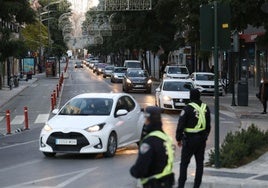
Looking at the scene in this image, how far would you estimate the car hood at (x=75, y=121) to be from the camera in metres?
14.0

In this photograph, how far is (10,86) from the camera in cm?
4959

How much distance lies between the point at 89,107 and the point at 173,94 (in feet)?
41.6

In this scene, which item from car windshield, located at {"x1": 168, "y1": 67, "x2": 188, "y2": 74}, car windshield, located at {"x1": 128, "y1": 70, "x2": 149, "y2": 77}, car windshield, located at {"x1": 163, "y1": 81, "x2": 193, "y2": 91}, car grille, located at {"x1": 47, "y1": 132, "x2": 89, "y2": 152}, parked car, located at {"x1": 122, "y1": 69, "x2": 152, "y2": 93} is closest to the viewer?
car grille, located at {"x1": 47, "y1": 132, "x2": 89, "y2": 152}

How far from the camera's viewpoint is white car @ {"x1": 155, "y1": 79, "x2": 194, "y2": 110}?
27.0 m

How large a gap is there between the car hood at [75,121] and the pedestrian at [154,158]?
26.1ft

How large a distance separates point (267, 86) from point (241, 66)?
1263 inches

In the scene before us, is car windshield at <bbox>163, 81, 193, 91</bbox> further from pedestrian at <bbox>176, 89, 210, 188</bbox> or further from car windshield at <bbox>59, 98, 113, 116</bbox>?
pedestrian at <bbox>176, 89, 210, 188</bbox>

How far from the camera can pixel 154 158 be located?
6.05 metres

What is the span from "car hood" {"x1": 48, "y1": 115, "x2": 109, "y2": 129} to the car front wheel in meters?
0.44

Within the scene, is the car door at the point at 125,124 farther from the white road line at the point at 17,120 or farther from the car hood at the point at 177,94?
the car hood at the point at 177,94

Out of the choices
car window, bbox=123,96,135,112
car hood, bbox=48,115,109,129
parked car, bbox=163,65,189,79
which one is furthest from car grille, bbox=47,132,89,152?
parked car, bbox=163,65,189,79

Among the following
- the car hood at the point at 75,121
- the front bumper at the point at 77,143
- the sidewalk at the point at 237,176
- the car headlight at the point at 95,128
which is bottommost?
the sidewalk at the point at 237,176

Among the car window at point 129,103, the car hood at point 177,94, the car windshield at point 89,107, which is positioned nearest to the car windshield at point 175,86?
the car hood at point 177,94

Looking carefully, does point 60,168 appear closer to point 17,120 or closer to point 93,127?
point 93,127
